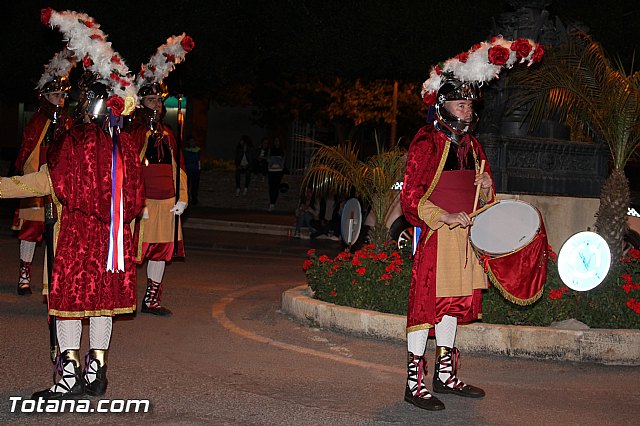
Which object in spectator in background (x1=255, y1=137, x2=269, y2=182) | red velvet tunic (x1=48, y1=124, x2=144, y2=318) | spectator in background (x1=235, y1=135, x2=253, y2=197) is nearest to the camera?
red velvet tunic (x1=48, y1=124, x2=144, y2=318)

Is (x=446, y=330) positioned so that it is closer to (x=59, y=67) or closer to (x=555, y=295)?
(x=555, y=295)

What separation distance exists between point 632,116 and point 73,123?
5.33 m

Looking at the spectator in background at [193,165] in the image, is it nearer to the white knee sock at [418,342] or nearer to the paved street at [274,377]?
the paved street at [274,377]

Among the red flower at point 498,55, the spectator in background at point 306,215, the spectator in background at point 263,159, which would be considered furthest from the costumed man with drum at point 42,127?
the spectator in background at point 263,159

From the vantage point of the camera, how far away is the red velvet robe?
23.3ft

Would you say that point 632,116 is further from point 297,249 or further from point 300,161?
point 300,161

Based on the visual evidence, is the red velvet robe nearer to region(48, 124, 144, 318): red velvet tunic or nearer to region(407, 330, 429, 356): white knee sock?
region(407, 330, 429, 356): white knee sock

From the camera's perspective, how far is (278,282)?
13.6 metres

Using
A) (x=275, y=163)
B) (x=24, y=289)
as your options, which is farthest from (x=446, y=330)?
(x=275, y=163)

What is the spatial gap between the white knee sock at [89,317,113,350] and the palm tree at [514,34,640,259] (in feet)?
16.4

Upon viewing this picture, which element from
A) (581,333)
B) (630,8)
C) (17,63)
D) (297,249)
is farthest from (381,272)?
(17,63)

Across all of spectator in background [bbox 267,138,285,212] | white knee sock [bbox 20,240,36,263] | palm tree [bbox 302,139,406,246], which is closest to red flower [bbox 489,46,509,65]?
palm tree [bbox 302,139,406,246]

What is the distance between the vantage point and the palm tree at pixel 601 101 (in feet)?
32.8

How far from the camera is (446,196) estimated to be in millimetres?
7188
